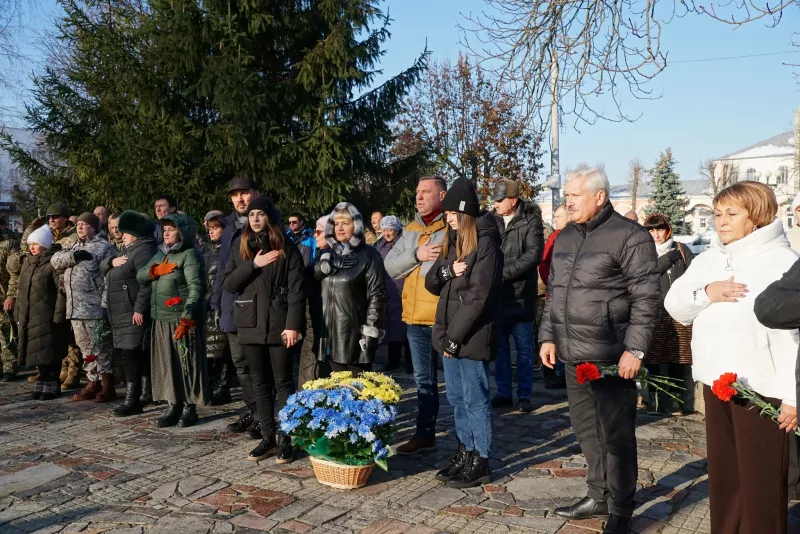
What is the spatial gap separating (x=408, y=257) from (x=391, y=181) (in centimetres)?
940

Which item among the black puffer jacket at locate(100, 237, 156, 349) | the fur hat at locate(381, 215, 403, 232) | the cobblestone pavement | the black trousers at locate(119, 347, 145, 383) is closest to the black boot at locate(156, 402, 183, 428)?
the cobblestone pavement

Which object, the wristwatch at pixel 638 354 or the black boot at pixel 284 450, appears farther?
the black boot at pixel 284 450

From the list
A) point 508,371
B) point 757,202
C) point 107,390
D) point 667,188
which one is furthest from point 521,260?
point 667,188

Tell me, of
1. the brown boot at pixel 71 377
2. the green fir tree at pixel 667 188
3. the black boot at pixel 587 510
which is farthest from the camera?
the green fir tree at pixel 667 188

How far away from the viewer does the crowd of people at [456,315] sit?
3430 millimetres

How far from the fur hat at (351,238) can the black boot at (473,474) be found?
1.89 meters

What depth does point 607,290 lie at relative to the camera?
13.1ft

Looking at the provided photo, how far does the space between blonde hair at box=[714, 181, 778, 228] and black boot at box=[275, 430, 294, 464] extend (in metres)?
3.62

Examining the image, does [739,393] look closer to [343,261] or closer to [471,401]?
[471,401]

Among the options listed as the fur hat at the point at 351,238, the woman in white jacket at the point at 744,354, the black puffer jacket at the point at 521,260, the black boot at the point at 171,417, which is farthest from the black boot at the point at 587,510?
the black boot at the point at 171,417

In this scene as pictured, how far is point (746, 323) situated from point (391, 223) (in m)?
6.45

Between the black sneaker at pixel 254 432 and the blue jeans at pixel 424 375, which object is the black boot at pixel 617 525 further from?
the black sneaker at pixel 254 432

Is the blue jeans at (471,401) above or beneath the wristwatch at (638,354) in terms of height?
beneath

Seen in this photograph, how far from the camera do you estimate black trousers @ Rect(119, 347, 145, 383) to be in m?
7.17
